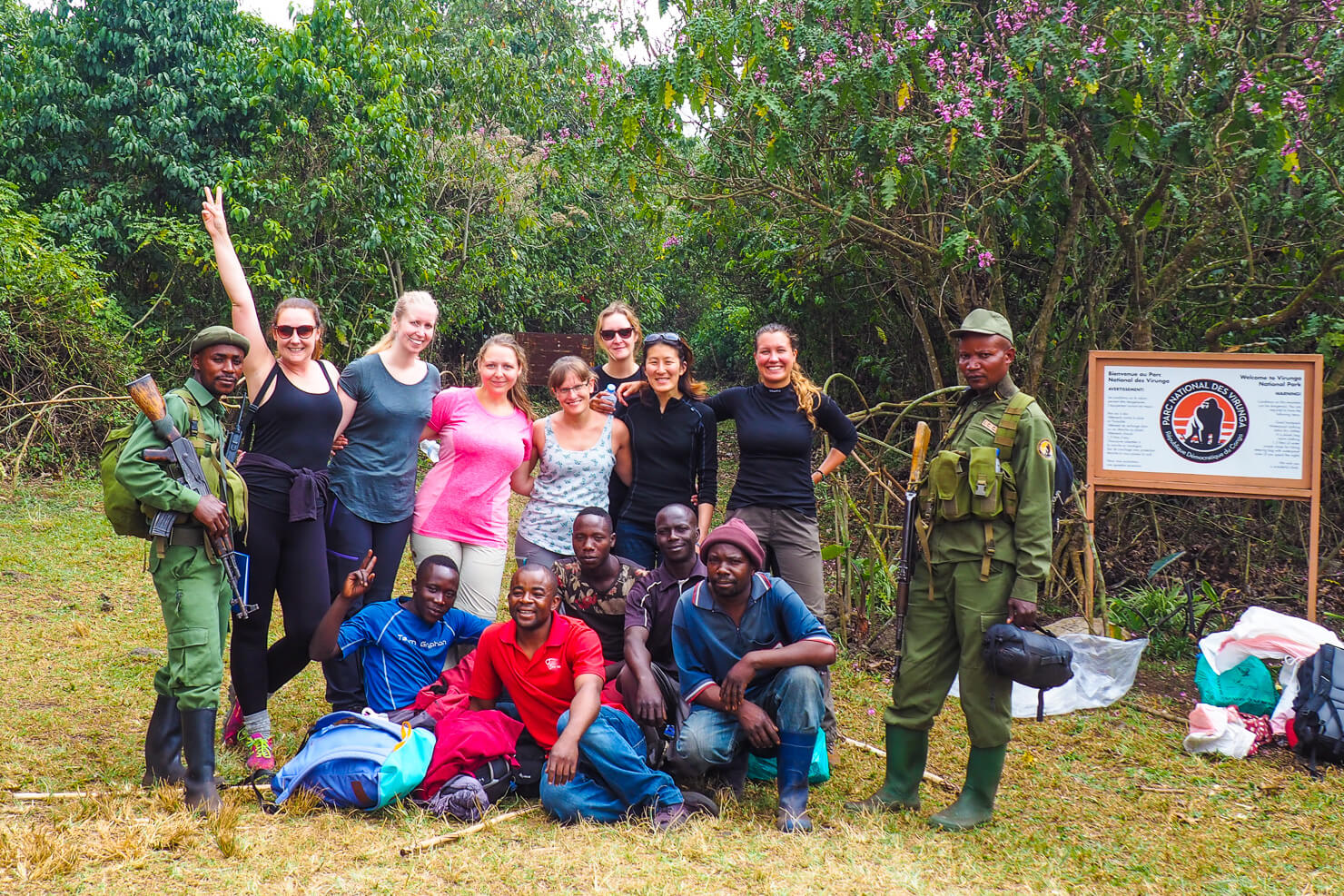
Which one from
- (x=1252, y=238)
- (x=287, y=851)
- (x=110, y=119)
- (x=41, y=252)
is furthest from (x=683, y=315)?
(x=287, y=851)

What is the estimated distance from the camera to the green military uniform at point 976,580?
3.89 metres

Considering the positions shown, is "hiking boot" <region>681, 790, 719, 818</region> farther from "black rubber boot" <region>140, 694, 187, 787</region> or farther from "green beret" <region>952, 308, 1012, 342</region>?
"green beret" <region>952, 308, 1012, 342</region>

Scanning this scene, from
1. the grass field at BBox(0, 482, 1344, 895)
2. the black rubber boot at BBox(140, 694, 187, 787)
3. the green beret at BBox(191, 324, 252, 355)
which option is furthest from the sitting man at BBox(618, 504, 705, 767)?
the green beret at BBox(191, 324, 252, 355)

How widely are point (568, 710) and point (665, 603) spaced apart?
0.64 metres

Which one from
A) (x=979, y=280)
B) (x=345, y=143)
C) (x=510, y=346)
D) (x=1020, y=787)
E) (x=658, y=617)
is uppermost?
(x=345, y=143)

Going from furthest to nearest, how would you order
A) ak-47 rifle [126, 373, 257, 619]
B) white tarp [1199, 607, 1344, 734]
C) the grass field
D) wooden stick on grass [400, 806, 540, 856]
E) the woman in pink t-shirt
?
1. white tarp [1199, 607, 1344, 734]
2. the woman in pink t-shirt
3. ak-47 rifle [126, 373, 257, 619]
4. wooden stick on grass [400, 806, 540, 856]
5. the grass field

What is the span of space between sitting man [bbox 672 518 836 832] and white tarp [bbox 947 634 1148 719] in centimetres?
191

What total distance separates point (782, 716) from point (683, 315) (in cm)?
1955

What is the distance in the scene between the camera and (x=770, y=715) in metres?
4.13

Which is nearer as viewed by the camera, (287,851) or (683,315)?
(287,851)

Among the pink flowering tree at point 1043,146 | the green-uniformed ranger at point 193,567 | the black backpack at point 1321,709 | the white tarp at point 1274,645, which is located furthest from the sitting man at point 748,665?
the pink flowering tree at point 1043,146

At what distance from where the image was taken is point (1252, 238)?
294 inches

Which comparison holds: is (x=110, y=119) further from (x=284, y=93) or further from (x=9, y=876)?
(x=9, y=876)

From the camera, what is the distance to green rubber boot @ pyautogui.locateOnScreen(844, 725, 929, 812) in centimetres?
412
